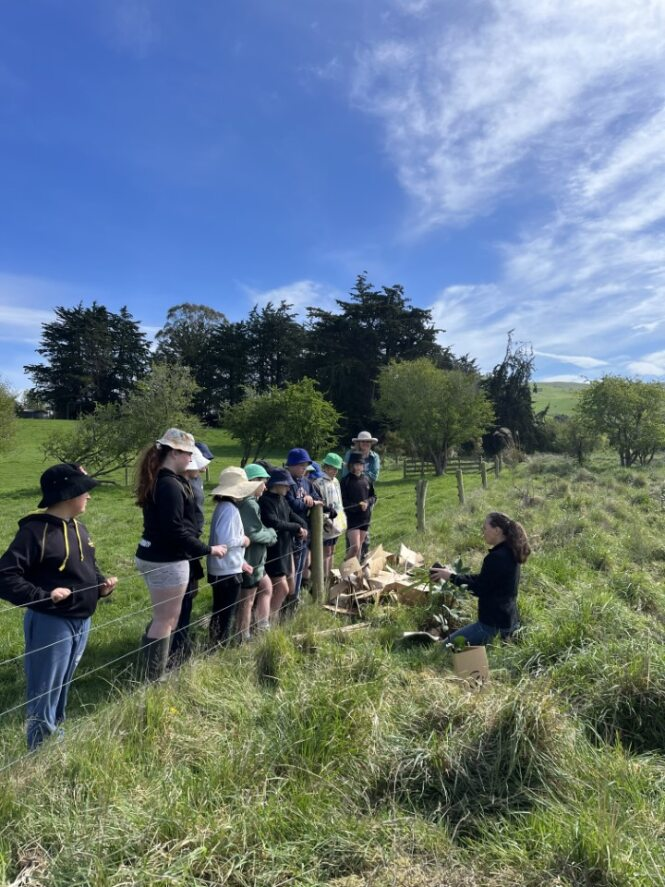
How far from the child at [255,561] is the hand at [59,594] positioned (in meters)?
1.78

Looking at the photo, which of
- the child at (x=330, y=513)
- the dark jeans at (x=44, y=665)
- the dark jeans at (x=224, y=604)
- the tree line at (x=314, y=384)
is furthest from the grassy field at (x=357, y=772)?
the tree line at (x=314, y=384)

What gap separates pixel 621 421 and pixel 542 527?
23.7m

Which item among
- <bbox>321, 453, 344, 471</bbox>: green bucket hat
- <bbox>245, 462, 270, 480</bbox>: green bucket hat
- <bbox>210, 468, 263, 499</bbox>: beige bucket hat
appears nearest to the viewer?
<bbox>210, 468, 263, 499</bbox>: beige bucket hat

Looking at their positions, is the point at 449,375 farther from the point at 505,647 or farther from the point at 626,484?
the point at 505,647

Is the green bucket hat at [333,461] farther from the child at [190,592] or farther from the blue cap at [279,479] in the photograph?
the child at [190,592]

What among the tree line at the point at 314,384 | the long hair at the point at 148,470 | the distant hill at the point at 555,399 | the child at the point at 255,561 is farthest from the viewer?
the distant hill at the point at 555,399

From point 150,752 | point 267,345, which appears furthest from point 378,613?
point 267,345

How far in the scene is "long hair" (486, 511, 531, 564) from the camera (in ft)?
13.8

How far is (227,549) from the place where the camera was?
13.8ft

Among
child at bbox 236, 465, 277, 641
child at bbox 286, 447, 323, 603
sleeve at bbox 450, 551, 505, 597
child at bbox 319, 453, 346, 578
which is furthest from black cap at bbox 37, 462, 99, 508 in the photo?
child at bbox 319, 453, 346, 578

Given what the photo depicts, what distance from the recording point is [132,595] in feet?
22.4

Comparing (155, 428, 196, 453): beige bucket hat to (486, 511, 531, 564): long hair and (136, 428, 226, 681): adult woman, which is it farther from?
(486, 511, 531, 564): long hair

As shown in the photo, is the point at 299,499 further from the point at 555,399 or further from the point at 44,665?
the point at 555,399

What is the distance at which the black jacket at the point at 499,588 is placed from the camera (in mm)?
4156
